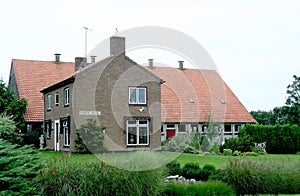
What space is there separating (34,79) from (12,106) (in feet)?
27.6

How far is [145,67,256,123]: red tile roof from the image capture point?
4284 cm

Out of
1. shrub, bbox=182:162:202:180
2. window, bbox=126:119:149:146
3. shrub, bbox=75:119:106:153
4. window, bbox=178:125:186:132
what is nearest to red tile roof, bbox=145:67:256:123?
window, bbox=178:125:186:132

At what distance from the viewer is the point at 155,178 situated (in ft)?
44.5

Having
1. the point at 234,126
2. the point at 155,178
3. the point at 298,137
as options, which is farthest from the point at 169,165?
the point at 234,126

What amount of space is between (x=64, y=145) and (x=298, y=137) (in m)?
17.6

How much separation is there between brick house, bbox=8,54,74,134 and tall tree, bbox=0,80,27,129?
2361 mm

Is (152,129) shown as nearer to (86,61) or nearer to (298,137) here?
(86,61)

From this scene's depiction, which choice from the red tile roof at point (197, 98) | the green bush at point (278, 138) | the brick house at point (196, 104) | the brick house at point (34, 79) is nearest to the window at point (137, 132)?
the brick house at point (196, 104)

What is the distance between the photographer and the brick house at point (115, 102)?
32.5 metres

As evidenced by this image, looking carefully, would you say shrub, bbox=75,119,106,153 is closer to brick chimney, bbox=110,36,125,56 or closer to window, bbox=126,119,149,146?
window, bbox=126,119,149,146

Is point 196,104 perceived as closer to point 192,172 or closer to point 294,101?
point 294,101

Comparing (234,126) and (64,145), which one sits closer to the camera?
(64,145)

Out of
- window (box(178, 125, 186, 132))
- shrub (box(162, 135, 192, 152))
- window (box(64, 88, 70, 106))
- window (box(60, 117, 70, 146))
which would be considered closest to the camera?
shrub (box(162, 135, 192, 152))

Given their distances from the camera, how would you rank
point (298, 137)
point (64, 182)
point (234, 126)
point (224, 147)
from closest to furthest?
point (64, 182), point (224, 147), point (298, 137), point (234, 126)
